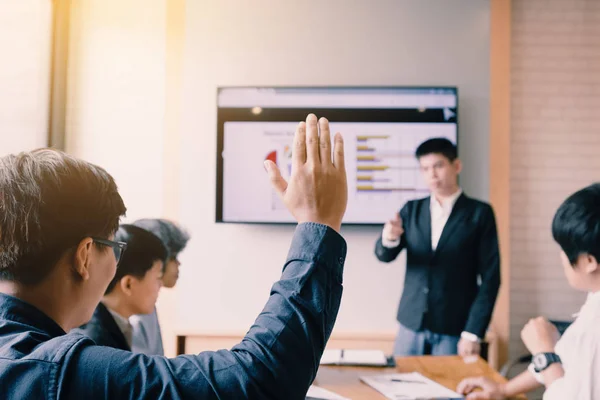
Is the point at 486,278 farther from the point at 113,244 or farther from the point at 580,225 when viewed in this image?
the point at 113,244

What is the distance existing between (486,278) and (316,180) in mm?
2247

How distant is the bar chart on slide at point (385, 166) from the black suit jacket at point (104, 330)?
2192mm

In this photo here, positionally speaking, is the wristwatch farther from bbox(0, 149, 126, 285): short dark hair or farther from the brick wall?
the brick wall

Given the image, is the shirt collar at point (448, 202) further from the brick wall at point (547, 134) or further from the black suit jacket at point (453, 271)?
the brick wall at point (547, 134)

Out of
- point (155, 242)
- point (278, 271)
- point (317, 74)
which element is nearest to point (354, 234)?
point (278, 271)

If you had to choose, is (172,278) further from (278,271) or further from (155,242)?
(278,271)

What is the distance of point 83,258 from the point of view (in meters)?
0.79

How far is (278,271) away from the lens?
11.7 feet

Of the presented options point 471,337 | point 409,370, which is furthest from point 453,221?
point 409,370

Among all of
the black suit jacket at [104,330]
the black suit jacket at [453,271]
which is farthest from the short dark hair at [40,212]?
the black suit jacket at [453,271]

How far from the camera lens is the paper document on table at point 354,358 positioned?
207 cm

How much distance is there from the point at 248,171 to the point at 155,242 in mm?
1759

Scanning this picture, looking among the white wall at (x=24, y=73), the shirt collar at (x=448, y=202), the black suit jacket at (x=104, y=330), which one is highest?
the white wall at (x=24, y=73)

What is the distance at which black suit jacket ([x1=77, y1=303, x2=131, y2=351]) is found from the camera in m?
1.46
